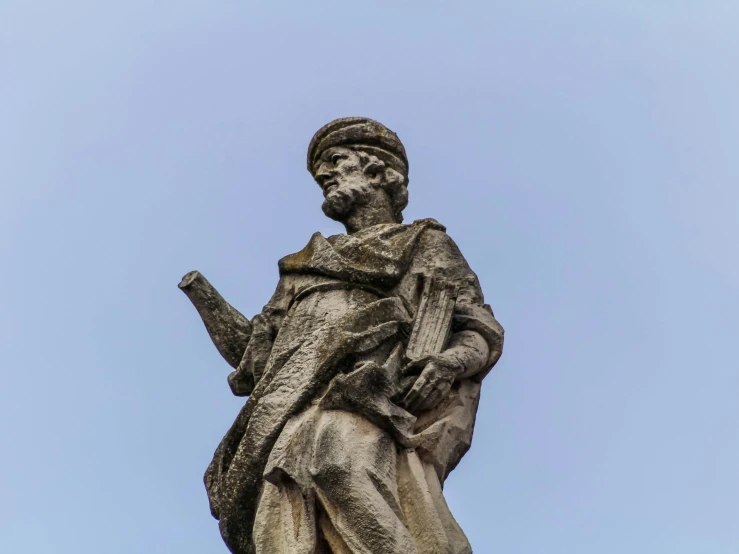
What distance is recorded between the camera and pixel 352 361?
27.2 feet

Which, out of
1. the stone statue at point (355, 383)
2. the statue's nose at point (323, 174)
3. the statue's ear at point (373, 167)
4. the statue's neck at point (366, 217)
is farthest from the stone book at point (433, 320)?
the statue's nose at point (323, 174)

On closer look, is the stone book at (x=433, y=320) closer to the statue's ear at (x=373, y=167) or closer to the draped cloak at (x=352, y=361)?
the draped cloak at (x=352, y=361)

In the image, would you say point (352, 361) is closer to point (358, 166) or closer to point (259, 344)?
point (259, 344)

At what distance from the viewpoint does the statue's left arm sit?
8234 mm

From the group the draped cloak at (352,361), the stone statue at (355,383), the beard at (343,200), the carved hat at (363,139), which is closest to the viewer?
the stone statue at (355,383)

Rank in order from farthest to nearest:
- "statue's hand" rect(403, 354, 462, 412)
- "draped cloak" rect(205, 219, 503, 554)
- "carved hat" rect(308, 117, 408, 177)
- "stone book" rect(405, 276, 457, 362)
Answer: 1. "carved hat" rect(308, 117, 408, 177)
2. "stone book" rect(405, 276, 457, 362)
3. "statue's hand" rect(403, 354, 462, 412)
4. "draped cloak" rect(205, 219, 503, 554)

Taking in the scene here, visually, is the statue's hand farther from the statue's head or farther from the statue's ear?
the statue's ear

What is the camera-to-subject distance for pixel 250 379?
8.89 m

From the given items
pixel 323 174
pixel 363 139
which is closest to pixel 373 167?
pixel 363 139

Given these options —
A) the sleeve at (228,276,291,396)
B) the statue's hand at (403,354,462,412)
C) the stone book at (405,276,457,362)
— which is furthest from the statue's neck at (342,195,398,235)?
the statue's hand at (403,354,462,412)

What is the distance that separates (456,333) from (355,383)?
98 centimetres

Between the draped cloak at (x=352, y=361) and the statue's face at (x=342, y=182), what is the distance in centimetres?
32

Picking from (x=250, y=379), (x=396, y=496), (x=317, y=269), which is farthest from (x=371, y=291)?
(x=396, y=496)

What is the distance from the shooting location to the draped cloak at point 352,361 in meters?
8.02
